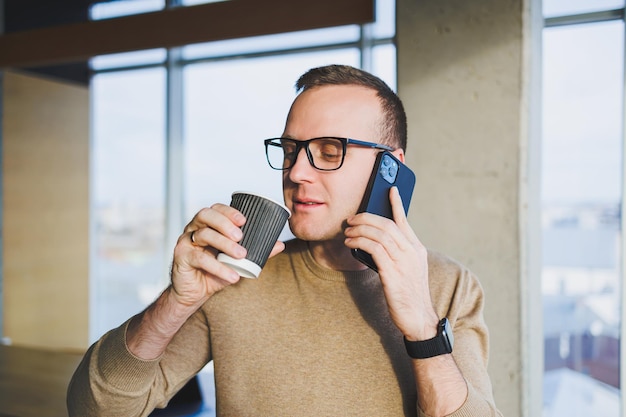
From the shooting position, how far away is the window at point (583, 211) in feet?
12.9

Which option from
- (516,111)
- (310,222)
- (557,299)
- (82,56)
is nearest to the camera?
(310,222)

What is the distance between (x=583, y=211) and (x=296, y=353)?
364 centimetres

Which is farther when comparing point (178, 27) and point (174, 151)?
point (174, 151)

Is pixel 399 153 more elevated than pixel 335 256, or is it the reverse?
pixel 399 153

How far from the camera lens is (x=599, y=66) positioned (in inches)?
155

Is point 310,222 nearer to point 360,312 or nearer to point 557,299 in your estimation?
point 360,312

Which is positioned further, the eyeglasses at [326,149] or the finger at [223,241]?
the eyeglasses at [326,149]

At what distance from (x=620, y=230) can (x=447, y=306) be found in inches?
126

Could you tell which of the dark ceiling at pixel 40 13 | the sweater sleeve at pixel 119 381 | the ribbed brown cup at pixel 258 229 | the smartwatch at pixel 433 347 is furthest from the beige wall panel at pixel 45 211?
the smartwatch at pixel 433 347

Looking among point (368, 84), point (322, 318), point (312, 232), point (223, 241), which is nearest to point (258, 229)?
point (223, 241)

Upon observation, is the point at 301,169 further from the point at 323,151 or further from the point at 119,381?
the point at 119,381

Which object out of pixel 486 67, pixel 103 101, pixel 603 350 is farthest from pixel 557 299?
pixel 103 101

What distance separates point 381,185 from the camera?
3.88 feet

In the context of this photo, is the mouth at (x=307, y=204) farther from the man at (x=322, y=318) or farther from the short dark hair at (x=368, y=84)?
the short dark hair at (x=368, y=84)
